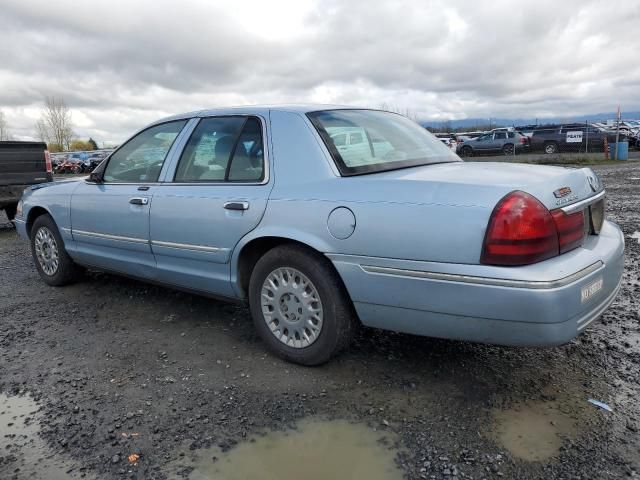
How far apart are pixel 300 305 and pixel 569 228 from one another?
1559 millimetres

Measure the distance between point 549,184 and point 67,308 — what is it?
399 cm

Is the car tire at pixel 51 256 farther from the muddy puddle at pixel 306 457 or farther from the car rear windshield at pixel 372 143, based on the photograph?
the muddy puddle at pixel 306 457

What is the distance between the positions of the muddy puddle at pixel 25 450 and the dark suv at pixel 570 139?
2945cm

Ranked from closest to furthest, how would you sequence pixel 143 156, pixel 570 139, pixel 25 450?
pixel 25 450 < pixel 143 156 < pixel 570 139

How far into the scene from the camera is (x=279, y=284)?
3.40m

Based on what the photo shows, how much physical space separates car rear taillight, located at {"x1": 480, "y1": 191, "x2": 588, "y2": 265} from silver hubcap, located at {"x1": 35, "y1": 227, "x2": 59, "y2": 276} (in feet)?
14.0

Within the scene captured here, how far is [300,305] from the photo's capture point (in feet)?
10.9

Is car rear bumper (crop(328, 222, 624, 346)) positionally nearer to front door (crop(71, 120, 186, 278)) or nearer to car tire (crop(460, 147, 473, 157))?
front door (crop(71, 120, 186, 278))

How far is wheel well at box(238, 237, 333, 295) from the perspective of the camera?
Answer: 344 cm

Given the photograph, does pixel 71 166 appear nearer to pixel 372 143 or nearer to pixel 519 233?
pixel 372 143

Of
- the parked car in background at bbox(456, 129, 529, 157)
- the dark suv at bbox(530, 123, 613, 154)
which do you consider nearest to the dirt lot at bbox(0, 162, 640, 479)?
the dark suv at bbox(530, 123, 613, 154)

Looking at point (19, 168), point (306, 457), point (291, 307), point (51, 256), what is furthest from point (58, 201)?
point (19, 168)

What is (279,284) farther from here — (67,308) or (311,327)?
(67,308)

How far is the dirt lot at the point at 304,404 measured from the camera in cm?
247
